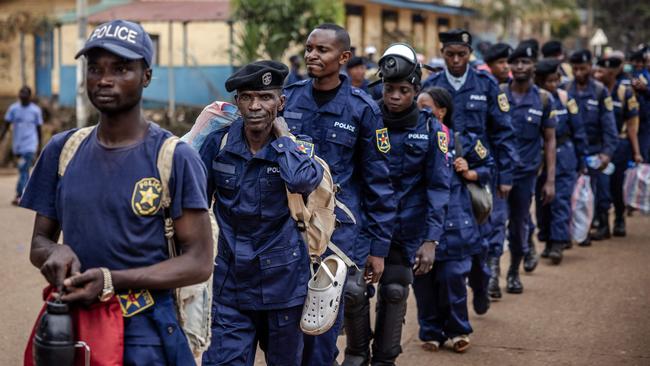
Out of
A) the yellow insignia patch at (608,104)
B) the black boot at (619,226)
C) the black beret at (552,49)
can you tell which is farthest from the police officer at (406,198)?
the black boot at (619,226)

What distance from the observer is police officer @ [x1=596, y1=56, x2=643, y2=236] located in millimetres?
13562

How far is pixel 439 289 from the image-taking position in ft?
24.6

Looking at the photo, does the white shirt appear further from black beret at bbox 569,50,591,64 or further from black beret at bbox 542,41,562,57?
black beret at bbox 542,41,562,57

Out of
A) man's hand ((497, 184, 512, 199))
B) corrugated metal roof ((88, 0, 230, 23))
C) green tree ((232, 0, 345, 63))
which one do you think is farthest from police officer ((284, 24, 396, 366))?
corrugated metal roof ((88, 0, 230, 23))

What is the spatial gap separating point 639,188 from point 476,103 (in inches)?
229

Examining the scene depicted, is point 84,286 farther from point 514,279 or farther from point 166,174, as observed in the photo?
point 514,279

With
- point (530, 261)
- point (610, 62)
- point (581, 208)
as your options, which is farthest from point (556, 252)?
point (610, 62)

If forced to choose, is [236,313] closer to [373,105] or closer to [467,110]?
[373,105]

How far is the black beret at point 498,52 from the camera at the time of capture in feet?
33.1

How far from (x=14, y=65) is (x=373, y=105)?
24.7 meters

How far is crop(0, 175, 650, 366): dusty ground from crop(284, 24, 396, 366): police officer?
1.48 m

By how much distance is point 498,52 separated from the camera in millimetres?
10172

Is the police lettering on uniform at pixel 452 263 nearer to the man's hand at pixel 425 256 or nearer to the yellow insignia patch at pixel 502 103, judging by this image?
the man's hand at pixel 425 256

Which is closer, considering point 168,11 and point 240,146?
point 240,146
